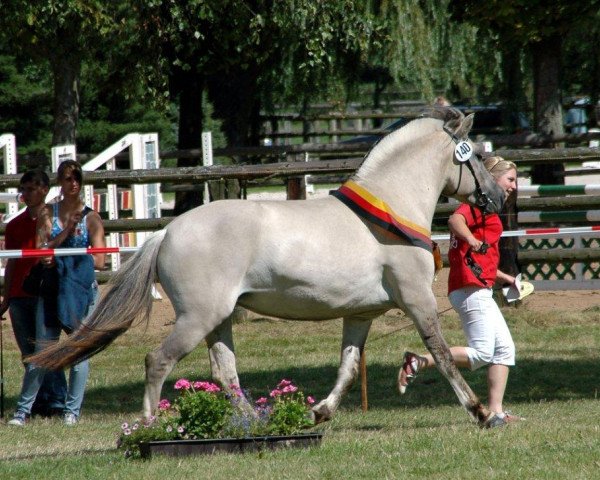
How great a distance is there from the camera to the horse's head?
7.38 m

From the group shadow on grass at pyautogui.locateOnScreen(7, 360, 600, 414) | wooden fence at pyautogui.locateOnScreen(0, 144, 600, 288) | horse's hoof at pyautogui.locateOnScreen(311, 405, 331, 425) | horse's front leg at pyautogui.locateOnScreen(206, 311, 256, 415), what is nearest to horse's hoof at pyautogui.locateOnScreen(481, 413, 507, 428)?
horse's hoof at pyautogui.locateOnScreen(311, 405, 331, 425)

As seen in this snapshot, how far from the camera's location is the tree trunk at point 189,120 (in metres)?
20.3

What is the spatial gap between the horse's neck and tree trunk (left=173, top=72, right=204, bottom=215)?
12771mm

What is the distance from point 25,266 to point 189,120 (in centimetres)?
1294

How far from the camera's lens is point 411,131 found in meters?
7.39

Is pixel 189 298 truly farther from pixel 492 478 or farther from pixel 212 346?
pixel 492 478

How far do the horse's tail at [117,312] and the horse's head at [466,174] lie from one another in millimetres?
1949

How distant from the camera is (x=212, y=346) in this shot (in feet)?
23.0

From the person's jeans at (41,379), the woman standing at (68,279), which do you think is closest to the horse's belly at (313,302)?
the woman standing at (68,279)

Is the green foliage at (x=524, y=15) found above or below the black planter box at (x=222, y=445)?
above

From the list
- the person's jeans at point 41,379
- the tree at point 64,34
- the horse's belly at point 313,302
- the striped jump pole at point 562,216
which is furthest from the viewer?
the tree at point 64,34

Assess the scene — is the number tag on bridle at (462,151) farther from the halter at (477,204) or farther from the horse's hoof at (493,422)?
the horse's hoof at (493,422)

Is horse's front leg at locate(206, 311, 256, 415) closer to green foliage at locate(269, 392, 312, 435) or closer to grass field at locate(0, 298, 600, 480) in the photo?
green foliage at locate(269, 392, 312, 435)

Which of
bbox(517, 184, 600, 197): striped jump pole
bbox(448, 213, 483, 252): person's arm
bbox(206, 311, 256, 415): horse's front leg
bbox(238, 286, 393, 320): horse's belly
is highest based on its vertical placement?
bbox(448, 213, 483, 252): person's arm
